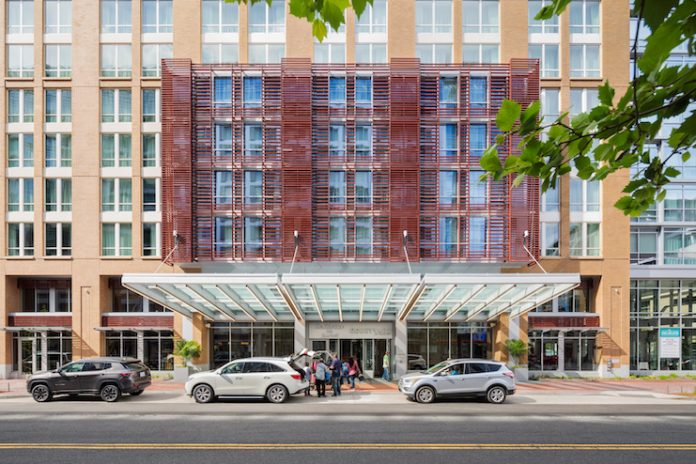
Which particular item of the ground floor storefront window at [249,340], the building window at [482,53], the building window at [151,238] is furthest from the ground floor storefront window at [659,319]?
the building window at [151,238]

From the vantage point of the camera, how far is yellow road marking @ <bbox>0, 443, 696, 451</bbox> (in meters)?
12.1

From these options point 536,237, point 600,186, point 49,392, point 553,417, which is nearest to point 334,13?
point 553,417

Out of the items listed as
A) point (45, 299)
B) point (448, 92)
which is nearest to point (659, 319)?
point (448, 92)

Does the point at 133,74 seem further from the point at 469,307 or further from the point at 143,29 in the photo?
the point at 469,307

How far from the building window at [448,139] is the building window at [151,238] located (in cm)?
1676

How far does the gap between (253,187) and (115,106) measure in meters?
9.82

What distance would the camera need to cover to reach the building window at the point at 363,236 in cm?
3048

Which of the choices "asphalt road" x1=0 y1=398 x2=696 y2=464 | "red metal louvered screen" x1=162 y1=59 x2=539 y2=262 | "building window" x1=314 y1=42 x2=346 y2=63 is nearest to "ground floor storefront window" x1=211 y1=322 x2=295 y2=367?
"red metal louvered screen" x1=162 y1=59 x2=539 y2=262

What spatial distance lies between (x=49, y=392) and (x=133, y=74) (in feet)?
62.9

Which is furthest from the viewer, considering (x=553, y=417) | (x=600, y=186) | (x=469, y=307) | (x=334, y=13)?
(x=600, y=186)

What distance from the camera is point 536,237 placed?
30.3m

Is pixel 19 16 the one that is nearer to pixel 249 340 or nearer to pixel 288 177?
pixel 288 177

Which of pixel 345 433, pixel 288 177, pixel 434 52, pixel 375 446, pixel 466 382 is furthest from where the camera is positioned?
pixel 434 52

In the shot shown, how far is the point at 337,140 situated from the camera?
101 ft
